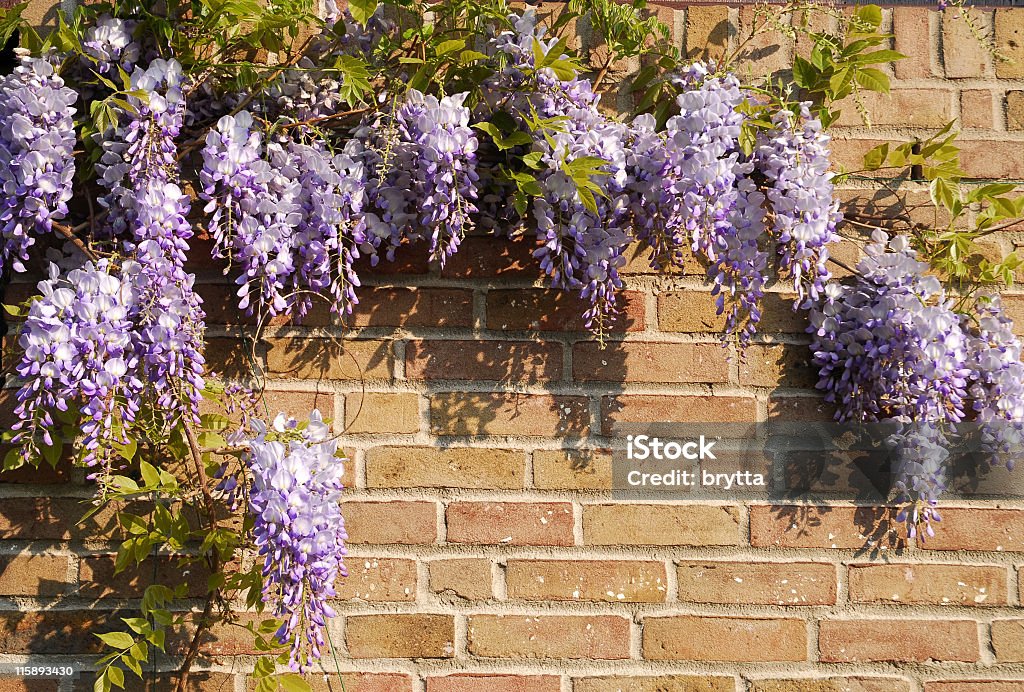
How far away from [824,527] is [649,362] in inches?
16.1

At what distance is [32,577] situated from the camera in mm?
1387

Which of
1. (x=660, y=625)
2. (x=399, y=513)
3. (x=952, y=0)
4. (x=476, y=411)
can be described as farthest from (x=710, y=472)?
(x=952, y=0)

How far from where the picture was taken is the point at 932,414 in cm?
133

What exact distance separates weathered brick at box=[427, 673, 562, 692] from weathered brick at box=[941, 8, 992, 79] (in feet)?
4.18

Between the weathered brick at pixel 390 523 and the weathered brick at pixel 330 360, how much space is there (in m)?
0.22

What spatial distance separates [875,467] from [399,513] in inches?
32.0

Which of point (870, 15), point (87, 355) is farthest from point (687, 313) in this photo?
point (87, 355)

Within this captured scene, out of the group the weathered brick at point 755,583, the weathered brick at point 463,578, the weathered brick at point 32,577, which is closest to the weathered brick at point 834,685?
the weathered brick at point 755,583

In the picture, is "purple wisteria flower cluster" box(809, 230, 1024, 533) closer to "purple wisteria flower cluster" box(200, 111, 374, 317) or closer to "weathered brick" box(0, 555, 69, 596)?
"purple wisteria flower cluster" box(200, 111, 374, 317)

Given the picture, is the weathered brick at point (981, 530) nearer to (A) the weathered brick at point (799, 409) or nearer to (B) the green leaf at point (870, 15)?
(A) the weathered brick at point (799, 409)

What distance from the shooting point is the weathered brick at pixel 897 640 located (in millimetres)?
1412

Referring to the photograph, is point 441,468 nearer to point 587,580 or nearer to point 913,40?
point 587,580

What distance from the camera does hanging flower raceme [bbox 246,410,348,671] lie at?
1175 millimetres

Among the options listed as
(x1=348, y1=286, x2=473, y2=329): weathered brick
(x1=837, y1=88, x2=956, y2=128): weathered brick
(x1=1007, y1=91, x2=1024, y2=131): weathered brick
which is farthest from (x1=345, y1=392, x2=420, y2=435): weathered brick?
(x1=1007, y1=91, x2=1024, y2=131): weathered brick
